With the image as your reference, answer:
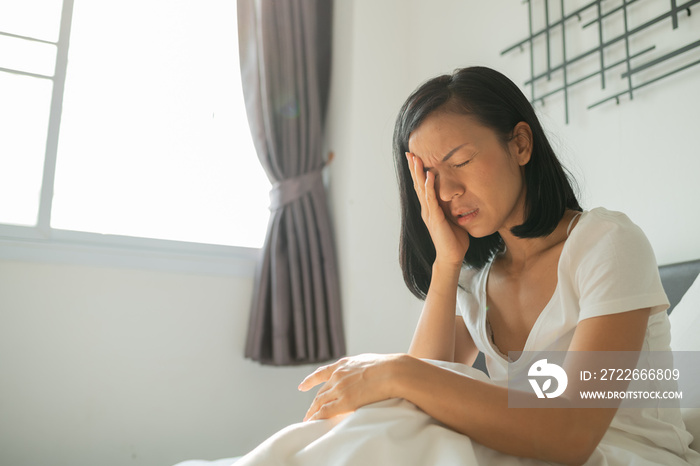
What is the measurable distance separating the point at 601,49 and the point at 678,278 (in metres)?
0.80

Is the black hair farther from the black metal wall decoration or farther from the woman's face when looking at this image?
the black metal wall decoration

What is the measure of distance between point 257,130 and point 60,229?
36.4 inches

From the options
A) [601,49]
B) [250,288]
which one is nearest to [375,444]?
[601,49]

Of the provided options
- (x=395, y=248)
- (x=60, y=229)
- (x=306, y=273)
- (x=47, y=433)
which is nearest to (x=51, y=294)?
(x=60, y=229)

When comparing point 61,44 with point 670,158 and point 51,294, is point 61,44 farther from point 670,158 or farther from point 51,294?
point 670,158

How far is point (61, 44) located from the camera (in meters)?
2.54

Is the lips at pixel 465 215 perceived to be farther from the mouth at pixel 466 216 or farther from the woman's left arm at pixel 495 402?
the woman's left arm at pixel 495 402

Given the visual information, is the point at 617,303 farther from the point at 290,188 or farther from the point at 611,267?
the point at 290,188

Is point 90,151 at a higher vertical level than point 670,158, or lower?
higher

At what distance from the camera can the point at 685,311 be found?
1295 mm

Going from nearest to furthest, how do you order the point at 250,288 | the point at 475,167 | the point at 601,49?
the point at 475,167
the point at 601,49
the point at 250,288

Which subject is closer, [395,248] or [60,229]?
[60,229]

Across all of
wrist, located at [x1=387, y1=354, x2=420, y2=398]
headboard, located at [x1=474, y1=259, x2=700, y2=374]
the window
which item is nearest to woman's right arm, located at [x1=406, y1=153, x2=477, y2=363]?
wrist, located at [x1=387, y1=354, x2=420, y2=398]

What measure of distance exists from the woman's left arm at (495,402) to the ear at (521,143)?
15.5 inches
